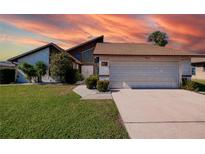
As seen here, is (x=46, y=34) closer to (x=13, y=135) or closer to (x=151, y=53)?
(x=151, y=53)

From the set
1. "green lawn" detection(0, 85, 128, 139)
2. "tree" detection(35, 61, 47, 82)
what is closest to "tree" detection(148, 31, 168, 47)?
"tree" detection(35, 61, 47, 82)

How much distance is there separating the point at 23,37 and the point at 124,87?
10.9 m

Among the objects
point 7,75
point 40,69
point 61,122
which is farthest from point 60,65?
point 61,122

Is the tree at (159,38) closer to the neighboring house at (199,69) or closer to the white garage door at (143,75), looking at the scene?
the neighboring house at (199,69)

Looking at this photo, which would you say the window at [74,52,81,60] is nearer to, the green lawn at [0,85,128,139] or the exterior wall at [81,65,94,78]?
the exterior wall at [81,65,94,78]

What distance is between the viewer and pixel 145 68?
13.7 meters

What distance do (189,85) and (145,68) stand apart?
3308 millimetres

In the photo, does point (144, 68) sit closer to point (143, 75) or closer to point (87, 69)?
point (143, 75)

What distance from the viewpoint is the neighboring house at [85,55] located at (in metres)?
24.3

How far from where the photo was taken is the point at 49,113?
6.29 meters

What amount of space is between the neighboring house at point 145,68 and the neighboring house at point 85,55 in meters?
10.6

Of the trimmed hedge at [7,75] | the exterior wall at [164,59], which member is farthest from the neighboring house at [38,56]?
the exterior wall at [164,59]

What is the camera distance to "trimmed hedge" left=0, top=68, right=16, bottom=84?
1895 cm
